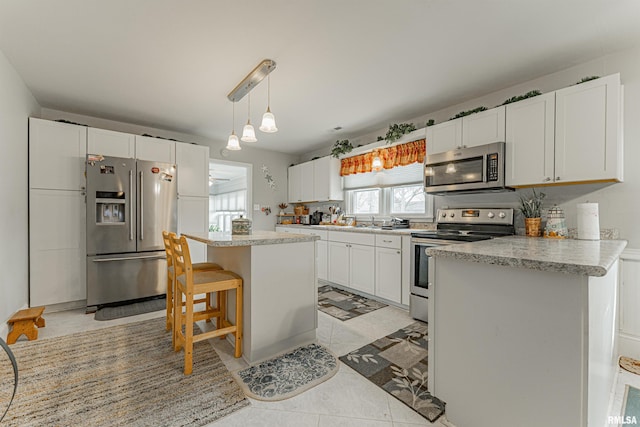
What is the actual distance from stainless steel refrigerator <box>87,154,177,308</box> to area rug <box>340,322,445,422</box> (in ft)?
9.06

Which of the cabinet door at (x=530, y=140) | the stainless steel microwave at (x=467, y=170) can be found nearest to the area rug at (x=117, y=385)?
the stainless steel microwave at (x=467, y=170)

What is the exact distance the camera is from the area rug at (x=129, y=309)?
9.76 feet

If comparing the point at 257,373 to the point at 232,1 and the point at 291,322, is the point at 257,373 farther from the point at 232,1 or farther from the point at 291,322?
the point at 232,1

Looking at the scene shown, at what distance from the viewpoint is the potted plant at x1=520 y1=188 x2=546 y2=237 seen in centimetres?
249

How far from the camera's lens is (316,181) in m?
4.93

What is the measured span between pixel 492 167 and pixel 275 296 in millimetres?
2331

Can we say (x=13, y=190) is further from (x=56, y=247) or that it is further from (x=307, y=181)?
(x=307, y=181)

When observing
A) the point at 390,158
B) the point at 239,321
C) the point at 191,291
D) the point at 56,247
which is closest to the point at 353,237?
the point at 390,158

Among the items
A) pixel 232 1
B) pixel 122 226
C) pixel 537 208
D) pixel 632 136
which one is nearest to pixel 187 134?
pixel 122 226

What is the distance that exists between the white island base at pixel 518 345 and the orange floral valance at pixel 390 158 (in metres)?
2.35

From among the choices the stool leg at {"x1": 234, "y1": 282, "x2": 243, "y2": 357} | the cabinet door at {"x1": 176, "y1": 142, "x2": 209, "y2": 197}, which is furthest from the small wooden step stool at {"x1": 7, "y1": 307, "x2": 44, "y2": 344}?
the cabinet door at {"x1": 176, "y1": 142, "x2": 209, "y2": 197}

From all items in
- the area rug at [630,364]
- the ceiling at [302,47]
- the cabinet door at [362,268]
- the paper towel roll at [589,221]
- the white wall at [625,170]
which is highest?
the ceiling at [302,47]

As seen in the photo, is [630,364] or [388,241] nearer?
[630,364]

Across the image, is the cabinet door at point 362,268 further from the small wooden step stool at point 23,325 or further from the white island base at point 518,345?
the small wooden step stool at point 23,325
